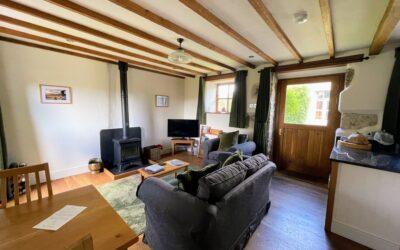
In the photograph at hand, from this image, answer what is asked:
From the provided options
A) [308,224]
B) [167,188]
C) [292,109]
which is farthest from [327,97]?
[167,188]

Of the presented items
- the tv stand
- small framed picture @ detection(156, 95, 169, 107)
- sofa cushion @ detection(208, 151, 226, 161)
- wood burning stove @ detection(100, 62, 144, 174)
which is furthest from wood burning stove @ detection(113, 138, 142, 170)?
sofa cushion @ detection(208, 151, 226, 161)

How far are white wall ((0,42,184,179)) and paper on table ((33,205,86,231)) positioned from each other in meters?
2.70

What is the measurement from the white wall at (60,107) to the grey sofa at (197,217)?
2.64m

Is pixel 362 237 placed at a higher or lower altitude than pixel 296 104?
lower

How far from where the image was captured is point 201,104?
16.0ft

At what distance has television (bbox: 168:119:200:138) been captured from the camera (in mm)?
4742

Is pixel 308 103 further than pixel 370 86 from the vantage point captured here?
Yes

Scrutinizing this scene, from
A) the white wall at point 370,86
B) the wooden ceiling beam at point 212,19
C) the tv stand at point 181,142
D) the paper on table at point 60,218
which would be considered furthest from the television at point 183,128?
the paper on table at point 60,218

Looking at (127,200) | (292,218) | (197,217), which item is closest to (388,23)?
(292,218)

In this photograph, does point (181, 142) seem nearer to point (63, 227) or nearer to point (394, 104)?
point (63, 227)

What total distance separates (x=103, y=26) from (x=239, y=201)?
8.32ft

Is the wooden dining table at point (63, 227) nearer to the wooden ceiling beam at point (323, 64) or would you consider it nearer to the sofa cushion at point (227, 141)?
the sofa cushion at point (227, 141)

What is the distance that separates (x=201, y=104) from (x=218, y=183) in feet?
12.0

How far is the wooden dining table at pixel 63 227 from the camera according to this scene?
33.5 inches
